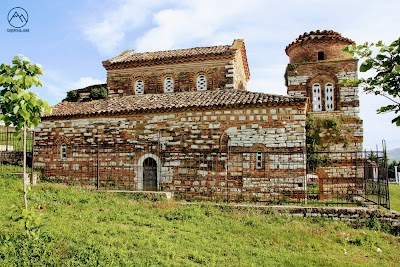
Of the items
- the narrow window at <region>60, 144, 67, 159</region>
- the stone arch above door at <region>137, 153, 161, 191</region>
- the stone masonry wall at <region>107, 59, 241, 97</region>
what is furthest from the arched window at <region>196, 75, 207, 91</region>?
the narrow window at <region>60, 144, 67, 159</region>

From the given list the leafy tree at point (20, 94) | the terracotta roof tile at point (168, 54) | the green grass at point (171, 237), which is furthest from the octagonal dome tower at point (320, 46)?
the leafy tree at point (20, 94)

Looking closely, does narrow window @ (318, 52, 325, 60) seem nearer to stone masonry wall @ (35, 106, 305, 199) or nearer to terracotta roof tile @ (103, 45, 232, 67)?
terracotta roof tile @ (103, 45, 232, 67)

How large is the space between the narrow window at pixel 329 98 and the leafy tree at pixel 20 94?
14.9 metres

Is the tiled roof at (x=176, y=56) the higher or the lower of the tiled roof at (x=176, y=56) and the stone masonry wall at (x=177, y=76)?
the higher

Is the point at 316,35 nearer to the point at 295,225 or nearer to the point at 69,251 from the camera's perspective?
the point at 295,225

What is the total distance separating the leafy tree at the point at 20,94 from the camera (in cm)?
535

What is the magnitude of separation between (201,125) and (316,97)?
24.2 feet

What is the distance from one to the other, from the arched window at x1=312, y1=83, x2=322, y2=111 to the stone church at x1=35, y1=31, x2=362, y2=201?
0.05m

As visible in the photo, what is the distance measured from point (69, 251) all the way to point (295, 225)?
5500 mm

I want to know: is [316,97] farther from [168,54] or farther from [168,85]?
[168,54]

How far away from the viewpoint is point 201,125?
44.4ft

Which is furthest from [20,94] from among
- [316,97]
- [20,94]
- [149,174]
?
[316,97]

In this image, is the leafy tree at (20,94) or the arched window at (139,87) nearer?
the leafy tree at (20,94)

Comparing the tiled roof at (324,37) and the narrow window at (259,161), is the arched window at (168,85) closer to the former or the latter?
the narrow window at (259,161)
